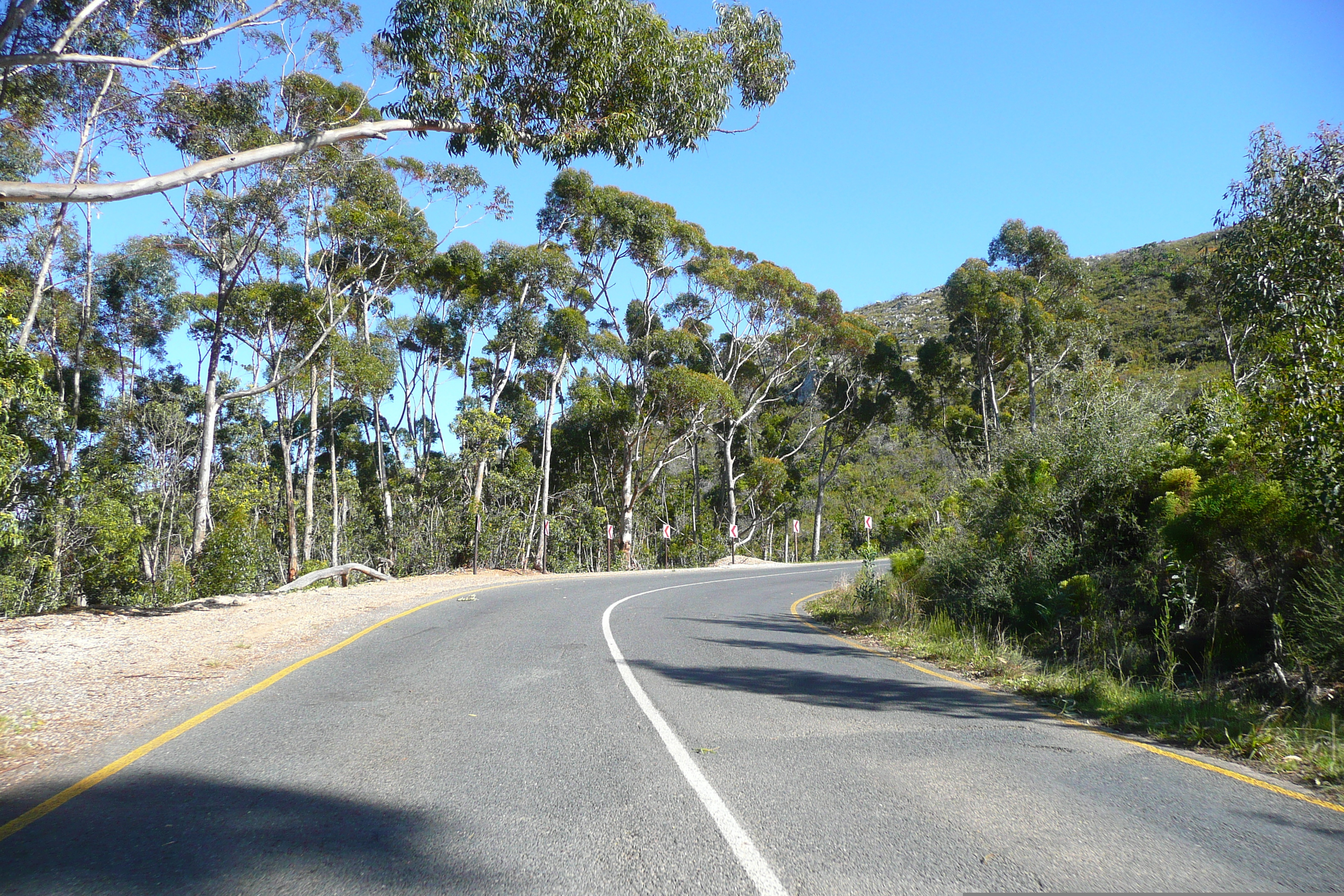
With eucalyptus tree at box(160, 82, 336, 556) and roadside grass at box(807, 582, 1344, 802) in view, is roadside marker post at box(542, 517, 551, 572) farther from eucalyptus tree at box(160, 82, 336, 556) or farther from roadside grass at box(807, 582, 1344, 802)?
roadside grass at box(807, 582, 1344, 802)

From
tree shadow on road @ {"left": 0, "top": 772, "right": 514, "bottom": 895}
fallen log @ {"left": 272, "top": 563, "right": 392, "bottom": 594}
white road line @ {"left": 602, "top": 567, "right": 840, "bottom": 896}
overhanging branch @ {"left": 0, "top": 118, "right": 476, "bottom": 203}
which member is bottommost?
white road line @ {"left": 602, "top": 567, "right": 840, "bottom": 896}

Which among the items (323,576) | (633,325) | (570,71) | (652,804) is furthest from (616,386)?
(652,804)

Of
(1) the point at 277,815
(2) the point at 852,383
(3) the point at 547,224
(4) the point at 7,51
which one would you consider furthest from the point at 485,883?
(2) the point at 852,383

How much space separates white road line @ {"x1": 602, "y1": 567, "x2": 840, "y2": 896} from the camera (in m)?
3.39

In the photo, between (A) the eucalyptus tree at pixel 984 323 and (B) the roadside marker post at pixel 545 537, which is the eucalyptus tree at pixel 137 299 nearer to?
(B) the roadside marker post at pixel 545 537

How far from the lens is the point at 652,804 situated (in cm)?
431

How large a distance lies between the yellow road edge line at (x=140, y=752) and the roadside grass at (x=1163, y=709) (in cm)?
709

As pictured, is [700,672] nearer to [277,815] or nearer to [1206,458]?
[277,815]

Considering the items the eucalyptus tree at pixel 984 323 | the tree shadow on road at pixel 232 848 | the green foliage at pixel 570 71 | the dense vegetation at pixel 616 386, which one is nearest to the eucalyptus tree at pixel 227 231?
the dense vegetation at pixel 616 386

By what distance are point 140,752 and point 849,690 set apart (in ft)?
19.1

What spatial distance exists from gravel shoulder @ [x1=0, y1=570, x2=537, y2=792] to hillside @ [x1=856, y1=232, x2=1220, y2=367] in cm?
2830

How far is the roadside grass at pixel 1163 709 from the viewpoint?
205 inches

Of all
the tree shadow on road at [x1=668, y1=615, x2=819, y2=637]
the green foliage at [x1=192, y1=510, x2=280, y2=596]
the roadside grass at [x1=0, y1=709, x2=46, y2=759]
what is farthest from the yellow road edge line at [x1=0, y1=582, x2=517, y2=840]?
the green foliage at [x1=192, y1=510, x2=280, y2=596]

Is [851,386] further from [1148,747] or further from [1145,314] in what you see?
[1148,747]
